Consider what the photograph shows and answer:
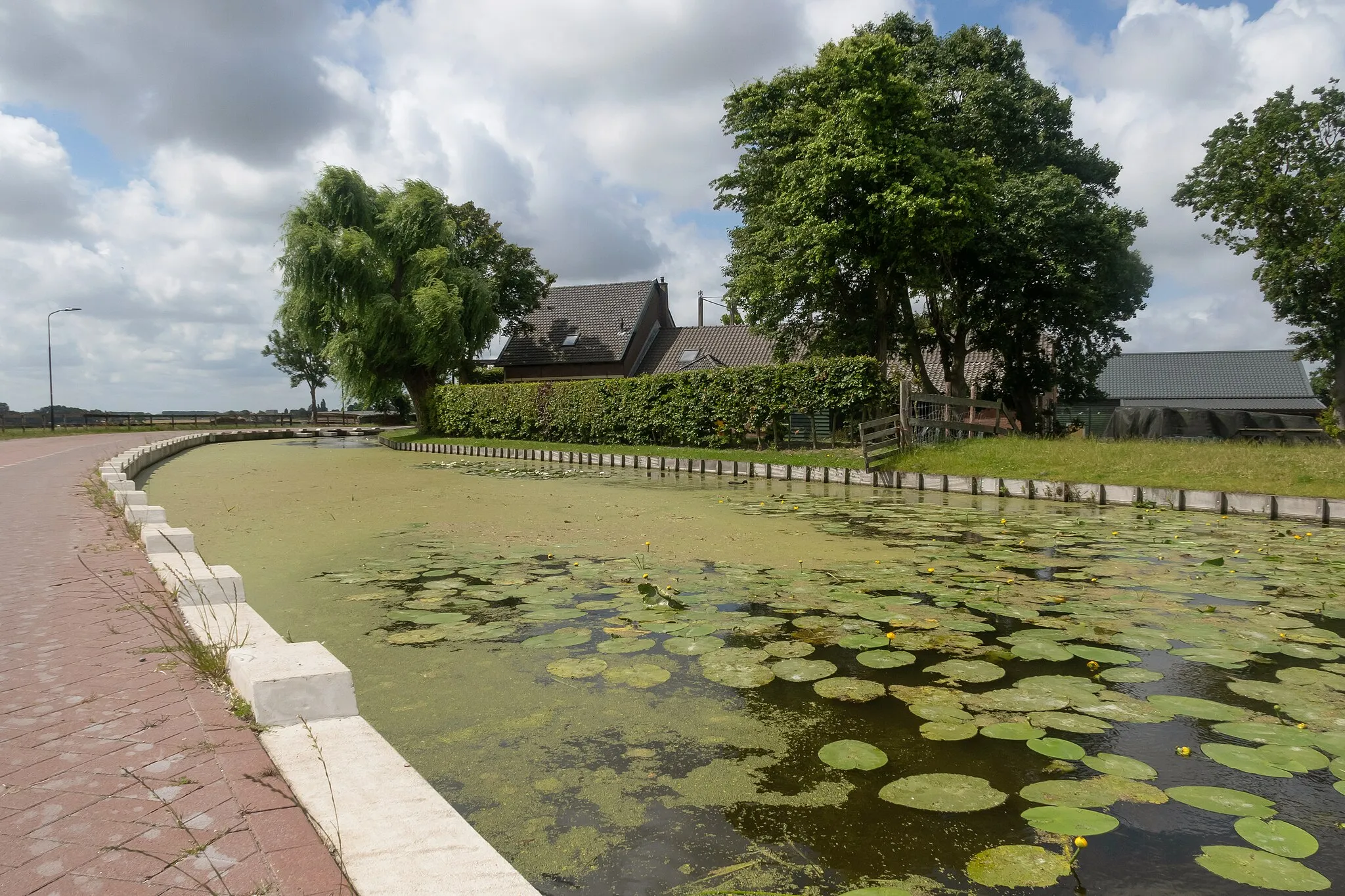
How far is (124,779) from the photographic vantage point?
2.42 m

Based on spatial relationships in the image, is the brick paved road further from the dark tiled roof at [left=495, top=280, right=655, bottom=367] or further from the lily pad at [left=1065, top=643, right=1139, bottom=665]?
the dark tiled roof at [left=495, top=280, right=655, bottom=367]

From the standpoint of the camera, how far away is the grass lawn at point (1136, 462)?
1070 cm

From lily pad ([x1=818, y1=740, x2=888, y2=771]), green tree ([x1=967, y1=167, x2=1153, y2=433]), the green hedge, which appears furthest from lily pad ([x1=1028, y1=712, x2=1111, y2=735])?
green tree ([x1=967, y1=167, x2=1153, y2=433])

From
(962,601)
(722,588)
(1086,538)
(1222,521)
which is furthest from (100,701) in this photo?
(1222,521)

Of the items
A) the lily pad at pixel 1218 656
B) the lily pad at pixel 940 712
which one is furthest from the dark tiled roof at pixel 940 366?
the lily pad at pixel 940 712

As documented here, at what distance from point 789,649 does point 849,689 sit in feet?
2.01

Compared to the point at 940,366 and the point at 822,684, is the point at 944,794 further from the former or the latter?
the point at 940,366

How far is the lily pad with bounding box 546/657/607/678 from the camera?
Result: 12.5 ft

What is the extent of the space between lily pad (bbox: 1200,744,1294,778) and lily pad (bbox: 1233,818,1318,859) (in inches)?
14.2

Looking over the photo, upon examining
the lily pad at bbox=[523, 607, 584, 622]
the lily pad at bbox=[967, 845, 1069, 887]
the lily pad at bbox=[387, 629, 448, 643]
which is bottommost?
the lily pad at bbox=[967, 845, 1069, 887]

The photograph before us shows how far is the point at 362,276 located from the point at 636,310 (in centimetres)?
1513

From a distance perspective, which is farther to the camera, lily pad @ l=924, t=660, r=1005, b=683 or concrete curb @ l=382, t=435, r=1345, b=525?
concrete curb @ l=382, t=435, r=1345, b=525

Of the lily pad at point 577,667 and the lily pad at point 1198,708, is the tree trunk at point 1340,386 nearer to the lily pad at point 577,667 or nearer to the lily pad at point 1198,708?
the lily pad at point 1198,708

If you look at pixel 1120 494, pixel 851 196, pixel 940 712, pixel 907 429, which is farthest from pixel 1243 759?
pixel 851 196
